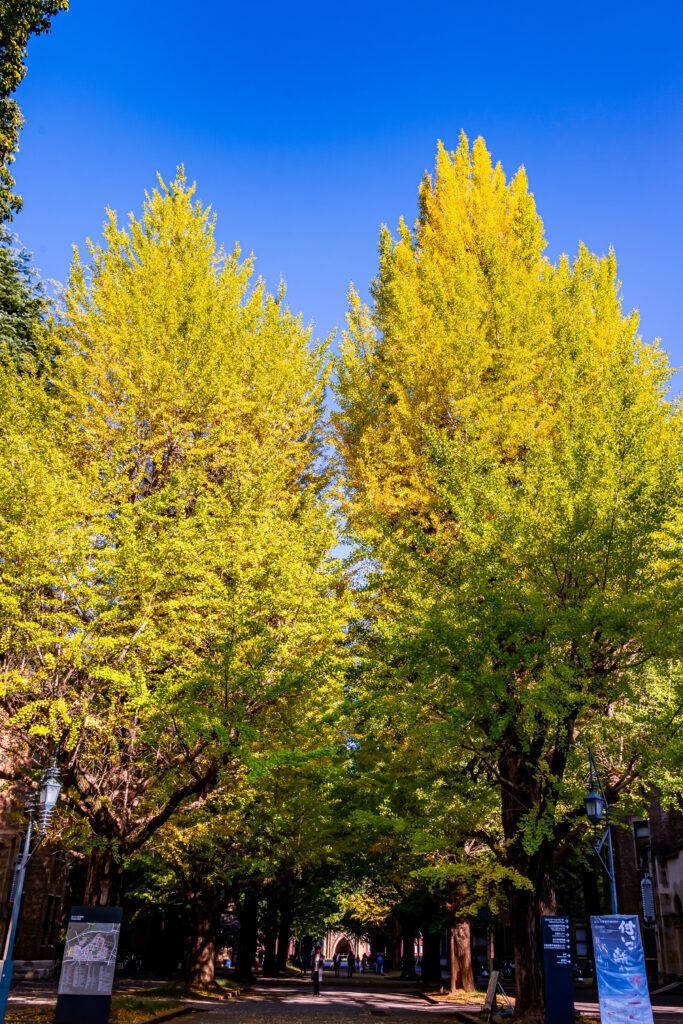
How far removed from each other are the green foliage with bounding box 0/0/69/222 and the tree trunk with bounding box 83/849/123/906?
13170mm

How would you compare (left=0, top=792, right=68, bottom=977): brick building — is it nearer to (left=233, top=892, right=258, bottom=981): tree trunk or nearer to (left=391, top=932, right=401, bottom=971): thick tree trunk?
(left=233, top=892, right=258, bottom=981): tree trunk

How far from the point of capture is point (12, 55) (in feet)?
44.5

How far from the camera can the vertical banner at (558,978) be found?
1308 centimetres

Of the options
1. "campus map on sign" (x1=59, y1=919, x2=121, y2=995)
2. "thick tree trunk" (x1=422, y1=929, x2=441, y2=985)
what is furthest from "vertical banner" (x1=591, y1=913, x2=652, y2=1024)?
"thick tree trunk" (x1=422, y1=929, x2=441, y2=985)

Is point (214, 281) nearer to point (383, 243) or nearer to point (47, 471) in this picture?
point (383, 243)

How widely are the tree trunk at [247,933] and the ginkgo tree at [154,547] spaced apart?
16679mm

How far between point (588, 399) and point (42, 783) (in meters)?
13.7

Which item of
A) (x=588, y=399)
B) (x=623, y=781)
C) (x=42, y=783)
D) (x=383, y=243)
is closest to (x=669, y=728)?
(x=623, y=781)

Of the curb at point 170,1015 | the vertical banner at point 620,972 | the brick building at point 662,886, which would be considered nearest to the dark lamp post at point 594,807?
the vertical banner at point 620,972

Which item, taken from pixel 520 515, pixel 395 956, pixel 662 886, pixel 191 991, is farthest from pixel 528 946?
pixel 395 956

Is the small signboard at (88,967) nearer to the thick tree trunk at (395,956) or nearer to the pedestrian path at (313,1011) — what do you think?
the pedestrian path at (313,1011)

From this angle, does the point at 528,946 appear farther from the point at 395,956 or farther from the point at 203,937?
the point at 395,956

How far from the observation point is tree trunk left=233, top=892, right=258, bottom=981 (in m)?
31.0

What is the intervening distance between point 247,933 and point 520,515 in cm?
2776
